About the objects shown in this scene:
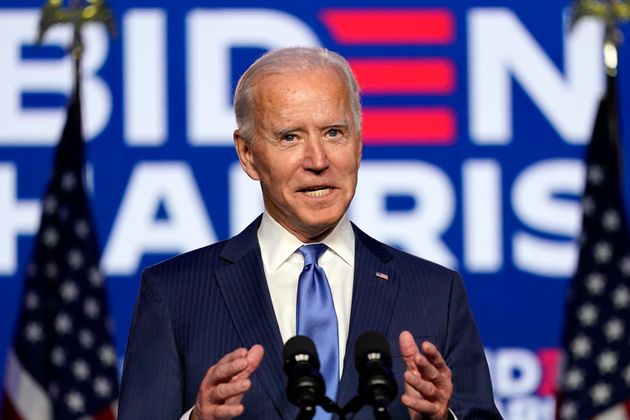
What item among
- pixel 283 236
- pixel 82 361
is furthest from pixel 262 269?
pixel 82 361

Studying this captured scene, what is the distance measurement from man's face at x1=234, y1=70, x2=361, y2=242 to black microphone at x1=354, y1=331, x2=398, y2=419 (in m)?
0.42

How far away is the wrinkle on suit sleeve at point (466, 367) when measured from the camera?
209 centimetres

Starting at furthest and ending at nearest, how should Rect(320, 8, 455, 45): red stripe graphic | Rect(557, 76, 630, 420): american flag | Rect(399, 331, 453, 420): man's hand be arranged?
Rect(320, 8, 455, 45): red stripe graphic
Rect(557, 76, 630, 420): american flag
Rect(399, 331, 453, 420): man's hand

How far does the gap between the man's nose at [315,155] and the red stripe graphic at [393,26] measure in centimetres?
270

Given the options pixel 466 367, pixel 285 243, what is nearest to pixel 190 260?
pixel 285 243

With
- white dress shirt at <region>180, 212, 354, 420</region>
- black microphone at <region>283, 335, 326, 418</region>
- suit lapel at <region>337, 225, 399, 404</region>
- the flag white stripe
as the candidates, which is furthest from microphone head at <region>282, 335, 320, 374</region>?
the flag white stripe

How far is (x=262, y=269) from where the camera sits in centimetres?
215

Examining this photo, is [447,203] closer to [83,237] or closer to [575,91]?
[575,91]

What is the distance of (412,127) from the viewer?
184 inches

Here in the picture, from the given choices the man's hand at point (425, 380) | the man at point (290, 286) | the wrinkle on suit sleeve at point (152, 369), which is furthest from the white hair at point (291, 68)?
the man's hand at point (425, 380)

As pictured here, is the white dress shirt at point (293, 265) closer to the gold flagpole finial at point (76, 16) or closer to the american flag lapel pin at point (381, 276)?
the american flag lapel pin at point (381, 276)

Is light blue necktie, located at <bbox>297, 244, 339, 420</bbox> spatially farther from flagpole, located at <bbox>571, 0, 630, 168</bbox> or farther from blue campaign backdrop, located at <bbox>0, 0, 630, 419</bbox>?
flagpole, located at <bbox>571, 0, 630, 168</bbox>

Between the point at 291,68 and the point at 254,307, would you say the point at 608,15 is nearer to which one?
the point at 291,68

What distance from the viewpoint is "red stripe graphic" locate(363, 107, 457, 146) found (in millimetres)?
4660
